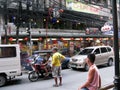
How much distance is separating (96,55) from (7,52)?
7.58 m

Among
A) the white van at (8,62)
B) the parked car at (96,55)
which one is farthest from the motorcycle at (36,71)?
the parked car at (96,55)

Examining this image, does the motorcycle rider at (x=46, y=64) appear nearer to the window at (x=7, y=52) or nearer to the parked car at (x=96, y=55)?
the window at (x=7, y=52)

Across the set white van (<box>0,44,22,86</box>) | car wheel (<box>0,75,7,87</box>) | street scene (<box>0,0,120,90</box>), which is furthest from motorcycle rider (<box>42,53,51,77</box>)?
car wheel (<box>0,75,7,87</box>)

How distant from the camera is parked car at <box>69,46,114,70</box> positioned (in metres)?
17.6

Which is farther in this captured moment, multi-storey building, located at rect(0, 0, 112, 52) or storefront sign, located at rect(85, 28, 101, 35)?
storefront sign, located at rect(85, 28, 101, 35)

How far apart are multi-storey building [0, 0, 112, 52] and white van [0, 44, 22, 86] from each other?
27.7ft

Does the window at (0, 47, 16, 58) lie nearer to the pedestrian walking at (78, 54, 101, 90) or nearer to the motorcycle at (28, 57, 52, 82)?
the motorcycle at (28, 57, 52, 82)

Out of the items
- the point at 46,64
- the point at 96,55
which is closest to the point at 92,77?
the point at 46,64

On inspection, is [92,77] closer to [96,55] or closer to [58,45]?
[96,55]

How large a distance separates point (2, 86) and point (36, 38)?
14.8 metres

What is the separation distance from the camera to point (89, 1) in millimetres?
35062

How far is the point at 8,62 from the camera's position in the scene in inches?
497

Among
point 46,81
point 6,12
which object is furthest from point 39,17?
point 46,81

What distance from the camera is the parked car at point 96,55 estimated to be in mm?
17609
